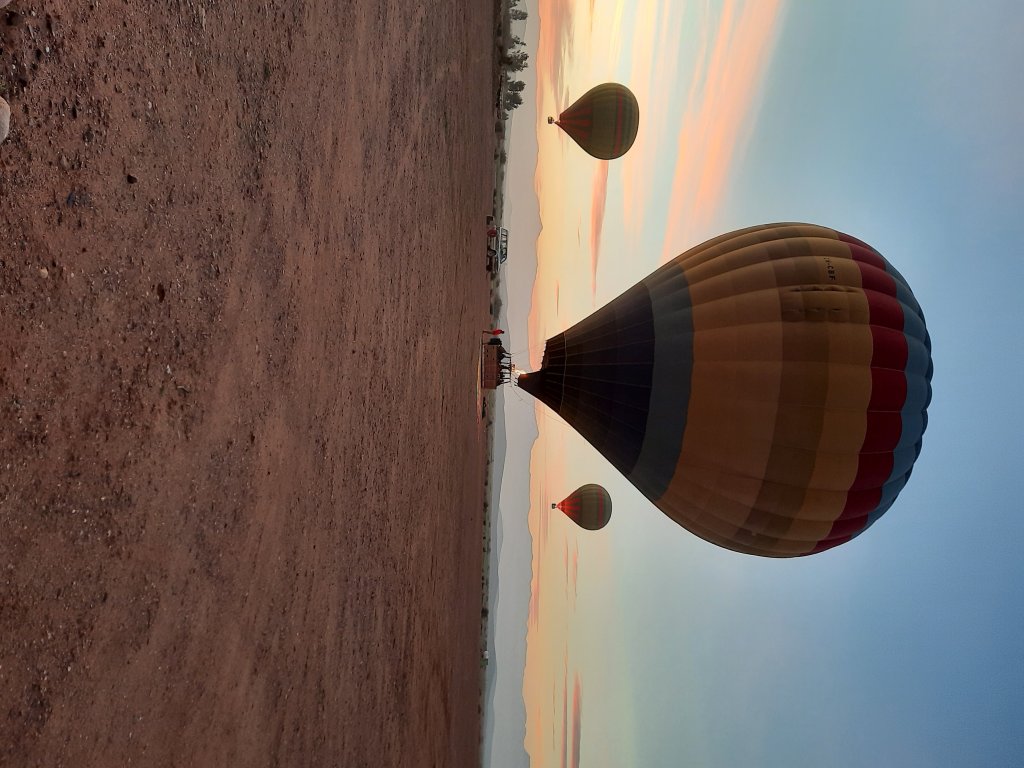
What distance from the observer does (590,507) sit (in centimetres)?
1725

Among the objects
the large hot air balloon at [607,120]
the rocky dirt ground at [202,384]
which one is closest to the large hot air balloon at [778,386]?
the rocky dirt ground at [202,384]

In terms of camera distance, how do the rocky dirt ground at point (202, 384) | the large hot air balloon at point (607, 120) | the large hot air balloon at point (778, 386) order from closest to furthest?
the rocky dirt ground at point (202, 384)
the large hot air balloon at point (778, 386)
the large hot air balloon at point (607, 120)

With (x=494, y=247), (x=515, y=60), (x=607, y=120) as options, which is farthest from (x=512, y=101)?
(x=607, y=120)

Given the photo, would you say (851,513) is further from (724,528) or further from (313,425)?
(313,425)

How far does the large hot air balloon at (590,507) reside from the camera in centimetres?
1705

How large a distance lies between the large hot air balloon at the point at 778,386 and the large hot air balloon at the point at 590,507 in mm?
10375

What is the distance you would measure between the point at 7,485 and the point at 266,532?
1910 mm

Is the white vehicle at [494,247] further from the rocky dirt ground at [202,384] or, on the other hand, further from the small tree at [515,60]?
the rocky dirt ground at [202,384]

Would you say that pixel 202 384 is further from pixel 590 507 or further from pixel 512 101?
pixel 512 101

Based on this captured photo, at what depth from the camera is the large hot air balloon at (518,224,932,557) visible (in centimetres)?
560

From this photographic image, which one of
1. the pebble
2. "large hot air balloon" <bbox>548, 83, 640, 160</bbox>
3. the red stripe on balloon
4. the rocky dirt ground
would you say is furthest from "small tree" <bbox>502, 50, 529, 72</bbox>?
the pebble

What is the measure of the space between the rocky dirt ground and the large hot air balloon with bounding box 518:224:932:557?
302cm

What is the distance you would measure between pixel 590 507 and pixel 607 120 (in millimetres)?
10289

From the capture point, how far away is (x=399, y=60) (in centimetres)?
672
